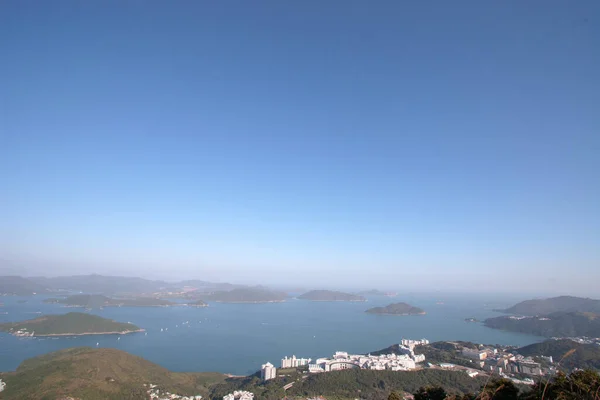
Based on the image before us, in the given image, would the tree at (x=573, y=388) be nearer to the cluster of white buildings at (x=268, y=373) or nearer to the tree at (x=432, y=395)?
the tree at (x=432, y=395)

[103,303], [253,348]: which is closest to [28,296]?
[103,303]

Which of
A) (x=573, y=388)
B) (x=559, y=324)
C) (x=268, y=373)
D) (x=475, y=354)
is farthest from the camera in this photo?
(x=559, y=324)

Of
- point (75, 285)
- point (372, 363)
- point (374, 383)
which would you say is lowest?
point (75, 285)

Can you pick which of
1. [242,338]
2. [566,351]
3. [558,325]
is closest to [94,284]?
[242,338]

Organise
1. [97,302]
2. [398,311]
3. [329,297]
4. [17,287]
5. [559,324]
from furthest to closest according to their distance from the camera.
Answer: [329,297] → [17,287] → [97,302] → [398,311] → [559,324]

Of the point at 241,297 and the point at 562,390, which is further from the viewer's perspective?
the point at 241,297

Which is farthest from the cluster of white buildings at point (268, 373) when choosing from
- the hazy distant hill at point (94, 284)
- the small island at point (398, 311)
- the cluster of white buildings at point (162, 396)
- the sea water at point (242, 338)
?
the hazy distant hill at point (94, 284)

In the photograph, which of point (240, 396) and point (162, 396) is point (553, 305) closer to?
point (240, 396)

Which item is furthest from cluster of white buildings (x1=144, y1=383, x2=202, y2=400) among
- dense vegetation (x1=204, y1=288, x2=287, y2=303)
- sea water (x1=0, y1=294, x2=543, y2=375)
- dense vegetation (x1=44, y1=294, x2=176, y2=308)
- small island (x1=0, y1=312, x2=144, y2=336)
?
dense vegetation (x1=204, y1=288, x2=287, y2=303)
